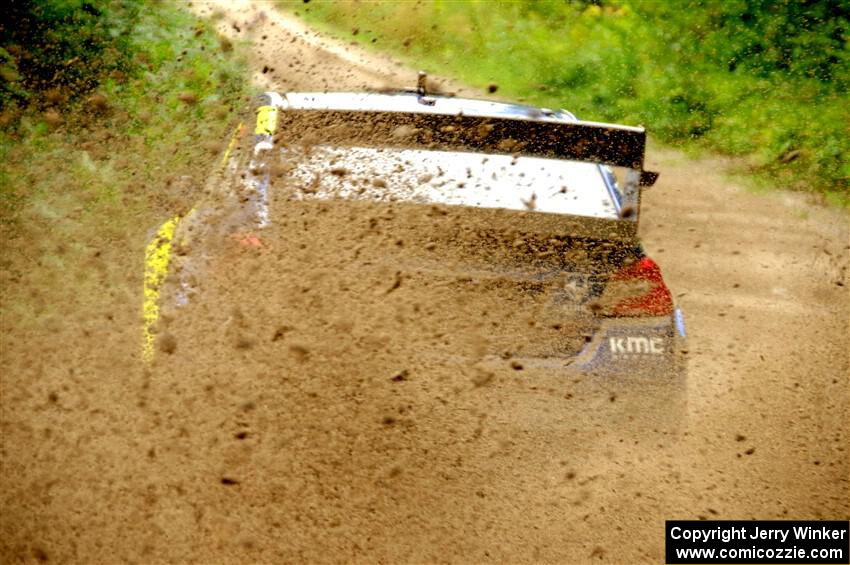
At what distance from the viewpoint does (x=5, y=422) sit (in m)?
3.00

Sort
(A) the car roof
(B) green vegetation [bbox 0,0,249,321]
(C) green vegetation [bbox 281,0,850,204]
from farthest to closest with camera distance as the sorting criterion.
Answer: (C) green vegetation [bbox 281,0,850,204] → (B) green vegetation [bbox 0,0,249,321] → (A) the car roof

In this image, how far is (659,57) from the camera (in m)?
5.84

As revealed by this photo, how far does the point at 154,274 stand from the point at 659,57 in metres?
5.31

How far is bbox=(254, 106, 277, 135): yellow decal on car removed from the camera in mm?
3330

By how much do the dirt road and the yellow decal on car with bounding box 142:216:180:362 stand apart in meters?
0.10

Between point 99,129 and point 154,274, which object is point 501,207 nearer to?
point 154,274

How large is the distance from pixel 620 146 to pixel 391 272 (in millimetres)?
1444

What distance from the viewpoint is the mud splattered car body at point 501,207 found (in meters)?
2.64

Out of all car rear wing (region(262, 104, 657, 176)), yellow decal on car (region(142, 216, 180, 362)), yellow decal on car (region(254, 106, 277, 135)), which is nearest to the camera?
car rear wing (region(262, 104, 657, 176))

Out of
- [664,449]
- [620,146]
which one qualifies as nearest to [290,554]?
[664,449]

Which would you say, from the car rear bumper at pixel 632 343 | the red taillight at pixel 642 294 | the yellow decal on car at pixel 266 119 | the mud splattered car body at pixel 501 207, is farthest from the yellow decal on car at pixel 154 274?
the red taillight at pixel 642 294

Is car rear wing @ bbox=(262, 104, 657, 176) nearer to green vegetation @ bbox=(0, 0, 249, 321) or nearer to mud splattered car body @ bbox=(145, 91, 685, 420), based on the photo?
mud splattered car body @ bbox=(145, 91, 685, 420)

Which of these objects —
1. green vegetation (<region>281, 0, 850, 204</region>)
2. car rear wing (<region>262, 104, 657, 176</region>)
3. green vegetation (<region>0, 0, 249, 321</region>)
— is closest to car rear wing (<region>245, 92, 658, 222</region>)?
car rear wing (<region>262, 104, 657, 176</region>)

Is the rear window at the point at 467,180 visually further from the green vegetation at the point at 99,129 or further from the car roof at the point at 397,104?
the green vegetation at the point at 99,129
